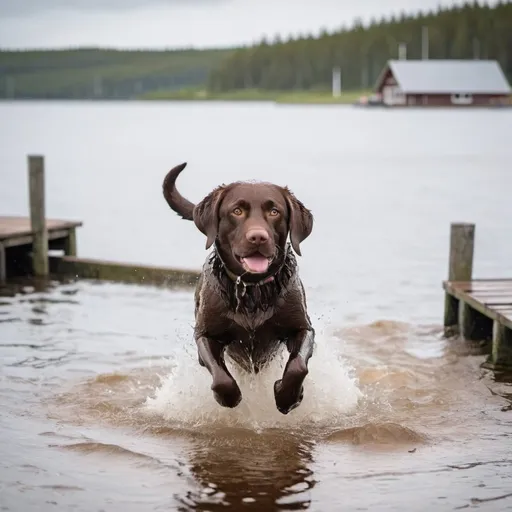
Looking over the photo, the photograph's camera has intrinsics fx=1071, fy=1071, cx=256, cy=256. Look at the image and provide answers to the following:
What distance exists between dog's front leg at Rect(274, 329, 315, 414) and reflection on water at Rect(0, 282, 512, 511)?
400 millimetres

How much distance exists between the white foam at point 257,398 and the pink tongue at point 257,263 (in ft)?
3.98

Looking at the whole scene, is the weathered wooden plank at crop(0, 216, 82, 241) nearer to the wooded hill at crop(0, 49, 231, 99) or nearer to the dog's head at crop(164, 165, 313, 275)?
the dog's head at crop(164, 165, 313, 275)

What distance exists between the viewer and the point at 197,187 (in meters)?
35.2

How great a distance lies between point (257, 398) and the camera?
7.74 m

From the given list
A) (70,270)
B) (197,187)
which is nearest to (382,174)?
(197,187)

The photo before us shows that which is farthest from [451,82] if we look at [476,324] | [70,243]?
[476,324]

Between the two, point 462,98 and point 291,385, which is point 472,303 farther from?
point 462,98

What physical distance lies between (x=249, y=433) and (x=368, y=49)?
14894 centimetres

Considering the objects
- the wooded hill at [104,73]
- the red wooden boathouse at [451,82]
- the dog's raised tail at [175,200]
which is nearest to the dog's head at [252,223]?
the dog's raised tail at [175,200]

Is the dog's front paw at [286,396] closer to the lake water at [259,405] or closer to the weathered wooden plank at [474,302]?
the lake water at [259,405]

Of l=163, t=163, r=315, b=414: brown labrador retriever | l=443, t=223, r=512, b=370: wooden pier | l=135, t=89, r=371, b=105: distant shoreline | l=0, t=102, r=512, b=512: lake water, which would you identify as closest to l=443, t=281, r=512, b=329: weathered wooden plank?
l=443, t=223, r=512, b=370: wooden pier

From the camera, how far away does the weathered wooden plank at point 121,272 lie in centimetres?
1406

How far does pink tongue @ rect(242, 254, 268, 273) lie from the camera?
260 inches

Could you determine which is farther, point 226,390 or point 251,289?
point 251,289
